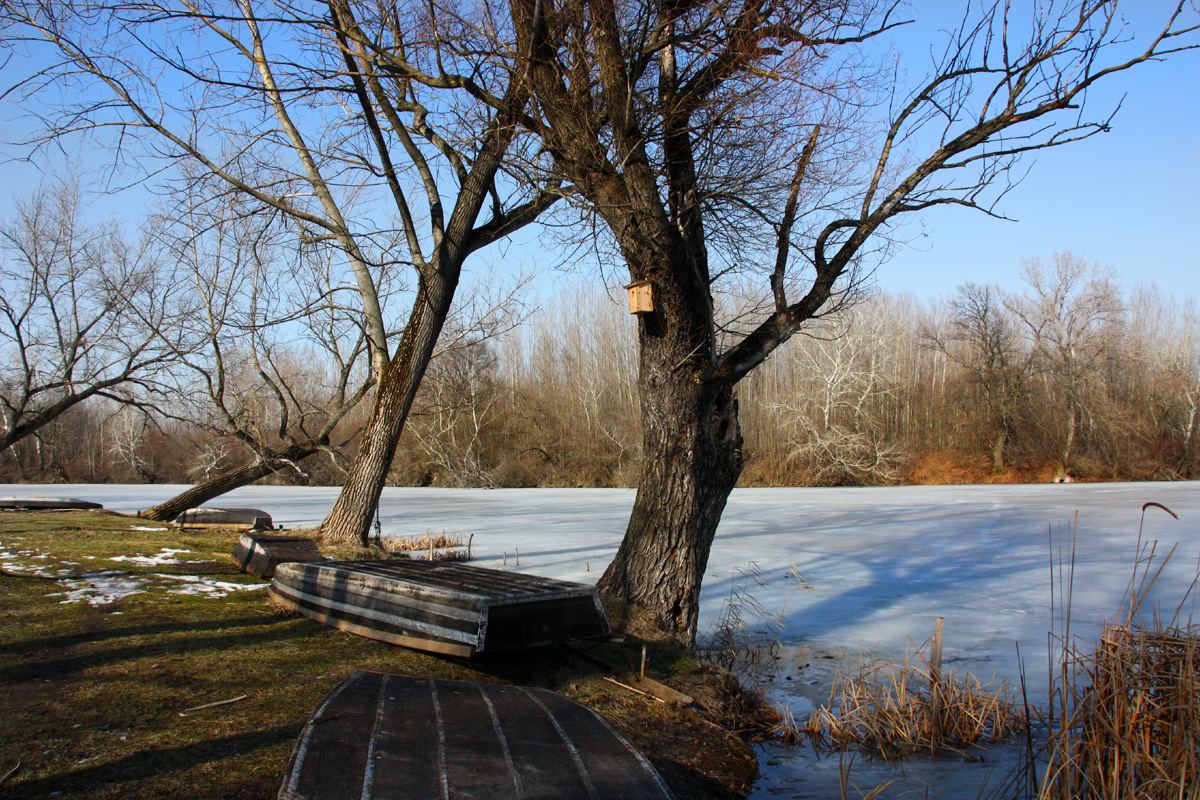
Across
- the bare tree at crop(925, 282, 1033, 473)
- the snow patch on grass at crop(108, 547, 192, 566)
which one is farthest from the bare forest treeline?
the snow patch on grass at crop(108, 547, 192, 566)

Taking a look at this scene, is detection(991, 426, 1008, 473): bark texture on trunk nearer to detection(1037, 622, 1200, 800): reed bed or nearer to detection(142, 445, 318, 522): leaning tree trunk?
detection(142, 445, 318, 522): leaning tree trunk

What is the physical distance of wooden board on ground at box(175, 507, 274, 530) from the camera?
872 centimetres

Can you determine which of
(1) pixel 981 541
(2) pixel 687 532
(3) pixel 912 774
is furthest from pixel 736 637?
(1) pixel 981 541

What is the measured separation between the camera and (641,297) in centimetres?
492

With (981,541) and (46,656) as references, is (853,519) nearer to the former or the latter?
(981,541)

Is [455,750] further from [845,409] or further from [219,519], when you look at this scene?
[845,409]

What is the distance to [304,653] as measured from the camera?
379 centimetres

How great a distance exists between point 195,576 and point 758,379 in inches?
1315

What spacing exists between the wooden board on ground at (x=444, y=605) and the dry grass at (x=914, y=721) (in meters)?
1.45

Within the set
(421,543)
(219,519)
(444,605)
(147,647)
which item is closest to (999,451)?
(421,543)

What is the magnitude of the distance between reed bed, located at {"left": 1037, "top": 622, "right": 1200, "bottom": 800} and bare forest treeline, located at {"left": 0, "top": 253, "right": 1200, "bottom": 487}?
1043 inches

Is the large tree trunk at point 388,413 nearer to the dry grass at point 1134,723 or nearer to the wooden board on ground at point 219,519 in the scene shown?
the wooden board on ground at point 219,519

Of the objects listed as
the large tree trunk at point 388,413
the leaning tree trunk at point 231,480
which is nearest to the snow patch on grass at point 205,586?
the large tree trunk at point 388,413

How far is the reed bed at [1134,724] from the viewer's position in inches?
105
